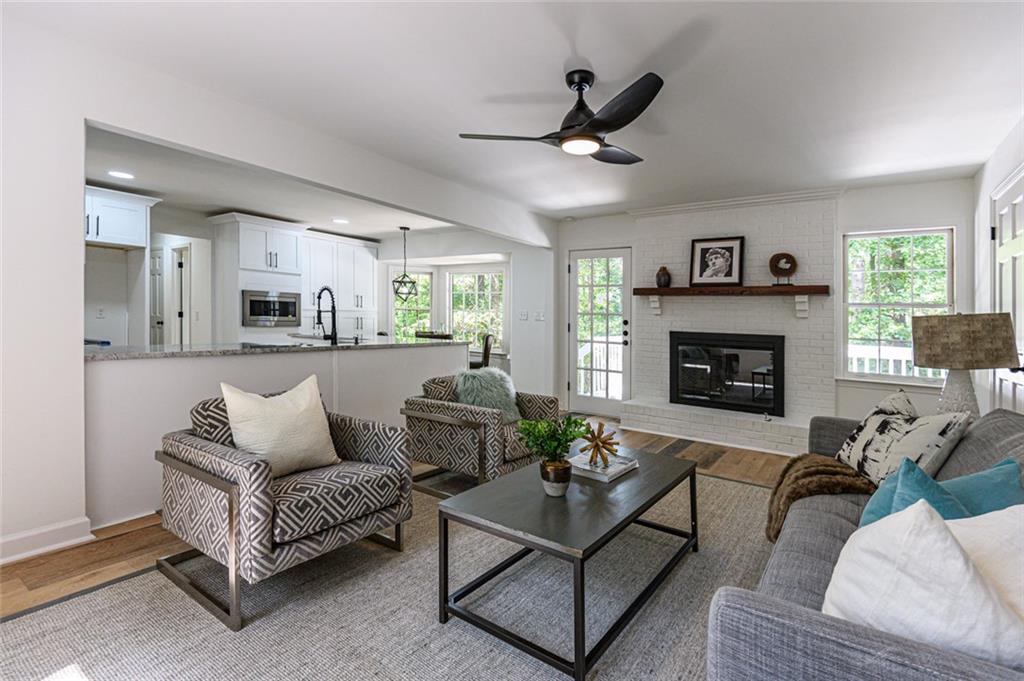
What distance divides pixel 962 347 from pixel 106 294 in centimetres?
729

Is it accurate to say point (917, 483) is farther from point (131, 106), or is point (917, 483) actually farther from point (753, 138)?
point (131, 106)

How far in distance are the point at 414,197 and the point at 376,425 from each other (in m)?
2.24

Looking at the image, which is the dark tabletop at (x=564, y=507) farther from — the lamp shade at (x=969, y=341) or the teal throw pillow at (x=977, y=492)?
the lamp shade at (x=969, y=341)

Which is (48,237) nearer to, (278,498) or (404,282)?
(278,498)

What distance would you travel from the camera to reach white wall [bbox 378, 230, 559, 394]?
6.40 meters

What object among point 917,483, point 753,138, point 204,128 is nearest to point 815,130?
point 753,138

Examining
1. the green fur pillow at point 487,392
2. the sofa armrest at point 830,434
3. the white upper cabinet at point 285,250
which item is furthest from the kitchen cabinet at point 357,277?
the sofa armrest at point 830,434

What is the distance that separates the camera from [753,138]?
11.3 ft

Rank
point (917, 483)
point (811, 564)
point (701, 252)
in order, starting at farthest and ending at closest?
point (701, 252)
point (811, 564)
point (917, 483)

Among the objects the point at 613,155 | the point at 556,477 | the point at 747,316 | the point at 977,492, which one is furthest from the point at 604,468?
the point at 747,316

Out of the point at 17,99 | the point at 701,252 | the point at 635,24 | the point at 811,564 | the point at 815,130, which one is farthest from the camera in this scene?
the point at 701,252

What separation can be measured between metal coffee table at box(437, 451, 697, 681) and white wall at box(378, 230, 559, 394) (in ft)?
12.9

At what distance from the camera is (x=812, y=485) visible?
2.22 metres

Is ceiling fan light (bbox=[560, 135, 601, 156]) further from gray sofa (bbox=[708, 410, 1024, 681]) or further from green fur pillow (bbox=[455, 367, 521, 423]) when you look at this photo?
gray sofa (bbox=[708, 410, 1024, 681])
